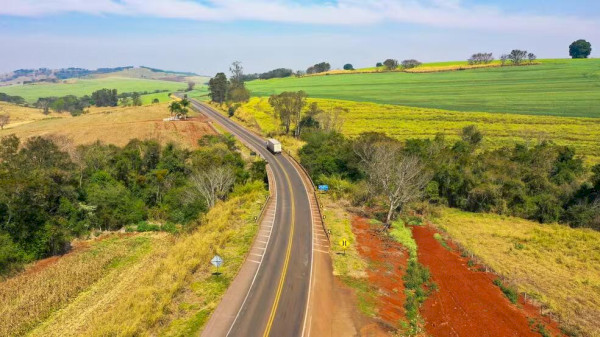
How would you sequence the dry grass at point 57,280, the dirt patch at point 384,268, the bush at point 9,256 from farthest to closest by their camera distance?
the bush at point 9,256 < the dry grass at point 57,280 < the dirt patch at point 384,268

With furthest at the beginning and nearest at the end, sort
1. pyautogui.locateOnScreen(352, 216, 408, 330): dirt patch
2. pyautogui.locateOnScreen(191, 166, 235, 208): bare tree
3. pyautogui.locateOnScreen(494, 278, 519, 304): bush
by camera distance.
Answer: pyautogui.locateOnScreen(191, 166, 235, 208): bare tree, pyautogui.locateOnScreen(494, 278, 519, 304): bush, pyautogui.locateOnScreen(352, 216, 408, 330): dirt patch

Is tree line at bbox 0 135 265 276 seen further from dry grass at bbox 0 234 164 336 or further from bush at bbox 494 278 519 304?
bush at bbox 494 278 519 304

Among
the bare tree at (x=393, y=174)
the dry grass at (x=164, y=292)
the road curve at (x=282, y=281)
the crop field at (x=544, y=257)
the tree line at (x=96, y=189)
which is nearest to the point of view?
the dry grass at (x=164, y=292)

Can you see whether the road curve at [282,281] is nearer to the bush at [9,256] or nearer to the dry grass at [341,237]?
the dry grass at [341,237]

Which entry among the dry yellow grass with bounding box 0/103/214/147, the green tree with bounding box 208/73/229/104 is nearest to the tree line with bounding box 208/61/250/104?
the green tree with bounding box 208/73/229/104

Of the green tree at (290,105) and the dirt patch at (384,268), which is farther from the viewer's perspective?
the green tree at (290,105)

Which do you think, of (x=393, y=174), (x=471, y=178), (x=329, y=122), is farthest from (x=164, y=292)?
(x=329, y=122)

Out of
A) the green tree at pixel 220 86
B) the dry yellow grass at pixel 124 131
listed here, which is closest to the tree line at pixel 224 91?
the green tree at pixel 220 86
